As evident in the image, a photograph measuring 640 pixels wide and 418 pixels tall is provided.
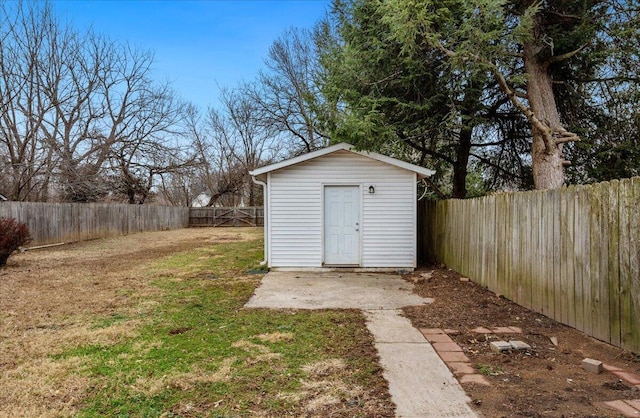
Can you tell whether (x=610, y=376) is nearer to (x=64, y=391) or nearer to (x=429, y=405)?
(x=429, y=405)

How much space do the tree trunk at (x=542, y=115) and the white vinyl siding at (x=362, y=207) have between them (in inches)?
106

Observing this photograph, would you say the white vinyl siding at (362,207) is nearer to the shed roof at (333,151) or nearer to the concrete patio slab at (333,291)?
the shed roof at (333,151)

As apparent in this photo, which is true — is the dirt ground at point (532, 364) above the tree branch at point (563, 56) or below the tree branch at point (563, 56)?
below

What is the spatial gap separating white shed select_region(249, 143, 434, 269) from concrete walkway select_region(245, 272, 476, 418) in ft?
1.63

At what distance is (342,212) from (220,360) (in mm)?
5229

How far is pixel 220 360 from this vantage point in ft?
11.1

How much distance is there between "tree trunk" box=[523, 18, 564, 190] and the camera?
26.5ft

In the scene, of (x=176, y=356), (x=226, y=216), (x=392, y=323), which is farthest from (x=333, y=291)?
(x=226, y=216)

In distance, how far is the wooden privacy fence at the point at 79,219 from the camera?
12545 millimetres

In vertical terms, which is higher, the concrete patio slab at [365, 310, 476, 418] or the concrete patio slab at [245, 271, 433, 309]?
the concrete patio slab at [245, 271, 433, 309]

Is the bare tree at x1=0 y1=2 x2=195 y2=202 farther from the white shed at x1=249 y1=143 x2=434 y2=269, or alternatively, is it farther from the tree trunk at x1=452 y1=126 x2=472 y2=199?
the tree trunk at x1=452 y1=126 x2=472 y2=199

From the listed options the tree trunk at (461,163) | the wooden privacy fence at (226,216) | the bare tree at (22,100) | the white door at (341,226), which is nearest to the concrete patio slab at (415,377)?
the white door at (341,226)

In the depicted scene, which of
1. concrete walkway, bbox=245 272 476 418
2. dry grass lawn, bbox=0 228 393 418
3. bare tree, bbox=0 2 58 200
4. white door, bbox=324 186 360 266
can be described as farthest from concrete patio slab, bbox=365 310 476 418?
bare tree, bbox=0 2 58 200

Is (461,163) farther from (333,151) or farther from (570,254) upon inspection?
(570,254)
